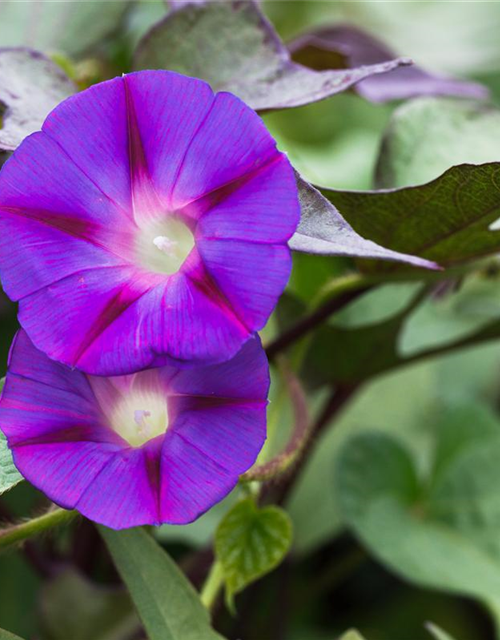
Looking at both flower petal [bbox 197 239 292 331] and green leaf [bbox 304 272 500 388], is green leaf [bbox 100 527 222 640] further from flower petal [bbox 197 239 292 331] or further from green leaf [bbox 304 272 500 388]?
green leaf [bbox 304 272 500 388]

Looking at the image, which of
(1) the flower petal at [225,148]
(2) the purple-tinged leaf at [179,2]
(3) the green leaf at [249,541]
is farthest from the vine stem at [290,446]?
(2) the purple-tinged leaf at [179,2]

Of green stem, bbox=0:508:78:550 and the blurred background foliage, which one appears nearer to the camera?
green stem, bbox=0:508:78:550

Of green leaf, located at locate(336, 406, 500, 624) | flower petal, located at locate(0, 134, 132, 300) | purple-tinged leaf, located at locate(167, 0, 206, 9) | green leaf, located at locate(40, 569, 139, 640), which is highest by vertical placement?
flower petal, located at locate(0, 134, 132, 300)

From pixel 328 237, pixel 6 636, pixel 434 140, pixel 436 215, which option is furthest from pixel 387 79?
pixel 6 636

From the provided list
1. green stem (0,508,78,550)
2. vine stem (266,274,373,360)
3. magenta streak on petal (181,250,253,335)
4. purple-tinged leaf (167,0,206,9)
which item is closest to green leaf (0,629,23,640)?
green stem (0,508,78,550)

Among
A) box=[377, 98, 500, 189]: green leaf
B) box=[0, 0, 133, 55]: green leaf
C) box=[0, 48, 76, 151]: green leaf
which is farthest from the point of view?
box=[0, 0, 133, 55]: green leaf

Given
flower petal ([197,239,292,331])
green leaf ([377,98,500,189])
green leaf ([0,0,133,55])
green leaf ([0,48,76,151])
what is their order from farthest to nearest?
1. green leaf ([0,0,133,55])
2. green leaf ([377,98,500,189])
3. green leaf ([0,48,76,151])
4. flower petal ([197,239,292,331])

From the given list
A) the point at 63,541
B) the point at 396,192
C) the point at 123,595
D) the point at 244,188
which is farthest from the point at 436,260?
the point at 63,541

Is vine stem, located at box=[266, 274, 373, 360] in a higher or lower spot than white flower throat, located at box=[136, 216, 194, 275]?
lower
